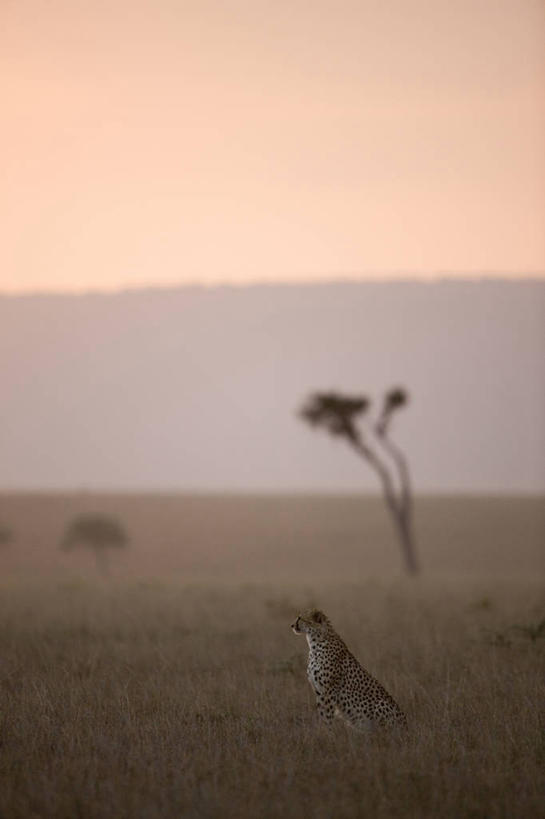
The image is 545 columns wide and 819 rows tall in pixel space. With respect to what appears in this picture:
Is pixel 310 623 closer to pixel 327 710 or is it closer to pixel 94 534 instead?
pixel 327 710

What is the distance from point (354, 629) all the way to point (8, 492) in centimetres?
7914

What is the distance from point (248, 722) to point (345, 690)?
0.91m

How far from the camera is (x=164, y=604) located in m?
19.5

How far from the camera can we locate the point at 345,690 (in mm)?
9086

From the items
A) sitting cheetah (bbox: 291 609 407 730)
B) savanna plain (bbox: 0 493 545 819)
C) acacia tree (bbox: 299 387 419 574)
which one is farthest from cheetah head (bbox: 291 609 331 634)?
acacia tree (bbox: 299 387 419 574)

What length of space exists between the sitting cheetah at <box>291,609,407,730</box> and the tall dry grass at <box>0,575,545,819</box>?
149 mm

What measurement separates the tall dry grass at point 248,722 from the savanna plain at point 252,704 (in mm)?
21

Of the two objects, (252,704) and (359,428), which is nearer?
(252,704)

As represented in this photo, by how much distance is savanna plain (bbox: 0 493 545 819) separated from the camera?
24.6 feet

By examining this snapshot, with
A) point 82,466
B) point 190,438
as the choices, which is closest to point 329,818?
point 82,466

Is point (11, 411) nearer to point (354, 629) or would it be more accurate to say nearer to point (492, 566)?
point (492, 566)

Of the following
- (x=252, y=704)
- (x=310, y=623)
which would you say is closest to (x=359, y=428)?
(x=252, y=704)

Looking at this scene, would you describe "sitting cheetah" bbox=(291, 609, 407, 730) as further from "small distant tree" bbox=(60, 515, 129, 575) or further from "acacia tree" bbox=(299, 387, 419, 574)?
"small distant tree" bbox=(60, 515, 129, 575)

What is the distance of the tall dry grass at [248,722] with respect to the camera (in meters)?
7.44
